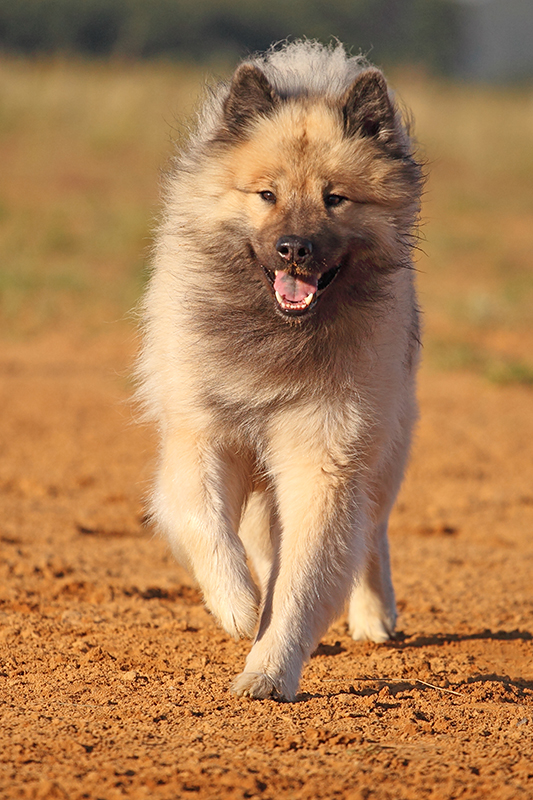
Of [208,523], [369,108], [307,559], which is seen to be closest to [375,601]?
[307,559]

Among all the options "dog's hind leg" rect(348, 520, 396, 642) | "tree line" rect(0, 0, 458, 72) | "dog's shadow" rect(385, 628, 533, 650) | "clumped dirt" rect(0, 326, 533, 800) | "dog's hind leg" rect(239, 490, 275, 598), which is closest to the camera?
"clumped dirt" rect(0, 326, 533, 800)

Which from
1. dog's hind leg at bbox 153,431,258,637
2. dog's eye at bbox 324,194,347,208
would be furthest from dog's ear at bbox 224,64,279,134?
dog's hind leg at bbox 153,431,258,637

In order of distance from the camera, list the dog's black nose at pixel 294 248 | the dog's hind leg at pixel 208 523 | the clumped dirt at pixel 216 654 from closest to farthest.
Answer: the clumped dirt at pixel 216 654, the dog's black nose at pixel 294 248, the dog's hind leg at pixel 208 523

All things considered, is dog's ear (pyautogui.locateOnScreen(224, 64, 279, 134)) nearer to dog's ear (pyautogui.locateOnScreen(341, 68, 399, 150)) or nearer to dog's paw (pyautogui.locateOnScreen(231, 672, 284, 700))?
dog's ear (pyautogui.locateOnScreen(341, 68, 399, 150))

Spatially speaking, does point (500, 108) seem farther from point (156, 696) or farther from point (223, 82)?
point (156, 696)

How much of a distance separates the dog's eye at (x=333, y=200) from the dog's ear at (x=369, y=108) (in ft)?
0.84

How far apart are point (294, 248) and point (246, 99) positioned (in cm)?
75

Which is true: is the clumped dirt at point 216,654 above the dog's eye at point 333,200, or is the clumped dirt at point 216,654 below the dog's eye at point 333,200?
below

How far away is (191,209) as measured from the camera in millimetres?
3619

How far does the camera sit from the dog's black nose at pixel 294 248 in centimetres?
316

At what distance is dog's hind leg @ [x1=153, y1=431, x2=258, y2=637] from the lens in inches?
130

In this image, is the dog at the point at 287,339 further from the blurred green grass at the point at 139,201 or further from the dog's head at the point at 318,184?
the blurred green grass at the point at 139,201

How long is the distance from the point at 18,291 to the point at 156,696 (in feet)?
28.3

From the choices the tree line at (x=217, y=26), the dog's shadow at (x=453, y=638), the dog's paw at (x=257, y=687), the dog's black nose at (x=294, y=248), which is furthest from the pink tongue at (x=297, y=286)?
the tree line at (x=217, y=26)
